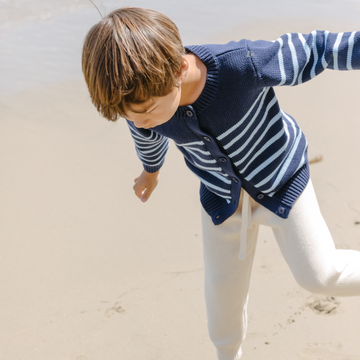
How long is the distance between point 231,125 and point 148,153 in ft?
1.65

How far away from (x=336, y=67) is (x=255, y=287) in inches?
46.2

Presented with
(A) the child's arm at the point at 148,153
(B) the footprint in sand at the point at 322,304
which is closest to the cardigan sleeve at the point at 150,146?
(A) the child's arm at the point at 148,153

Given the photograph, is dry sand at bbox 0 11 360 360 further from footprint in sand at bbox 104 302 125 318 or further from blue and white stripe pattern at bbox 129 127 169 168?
blue and white stripe pattern at bbox 129 127 169 168

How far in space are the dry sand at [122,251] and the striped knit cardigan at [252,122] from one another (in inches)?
28.0

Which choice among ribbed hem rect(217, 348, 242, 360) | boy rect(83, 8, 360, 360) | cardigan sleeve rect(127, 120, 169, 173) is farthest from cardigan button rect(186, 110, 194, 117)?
ribbed hem rect(217, 348, 242, 360)

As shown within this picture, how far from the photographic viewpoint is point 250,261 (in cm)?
163

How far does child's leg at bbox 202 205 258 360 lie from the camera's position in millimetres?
1568

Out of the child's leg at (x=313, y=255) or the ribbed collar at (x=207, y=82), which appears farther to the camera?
the child's leg at (x=313, y=255)

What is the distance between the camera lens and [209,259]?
1607 mm

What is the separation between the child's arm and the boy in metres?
0.02

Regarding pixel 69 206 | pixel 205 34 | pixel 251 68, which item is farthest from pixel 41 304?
pixel 205 34

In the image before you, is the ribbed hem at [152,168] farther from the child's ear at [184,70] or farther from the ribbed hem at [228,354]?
the ribbed hem at [228,354]

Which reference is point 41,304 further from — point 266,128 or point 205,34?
point 205,34

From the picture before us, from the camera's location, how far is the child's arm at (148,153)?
167cm
